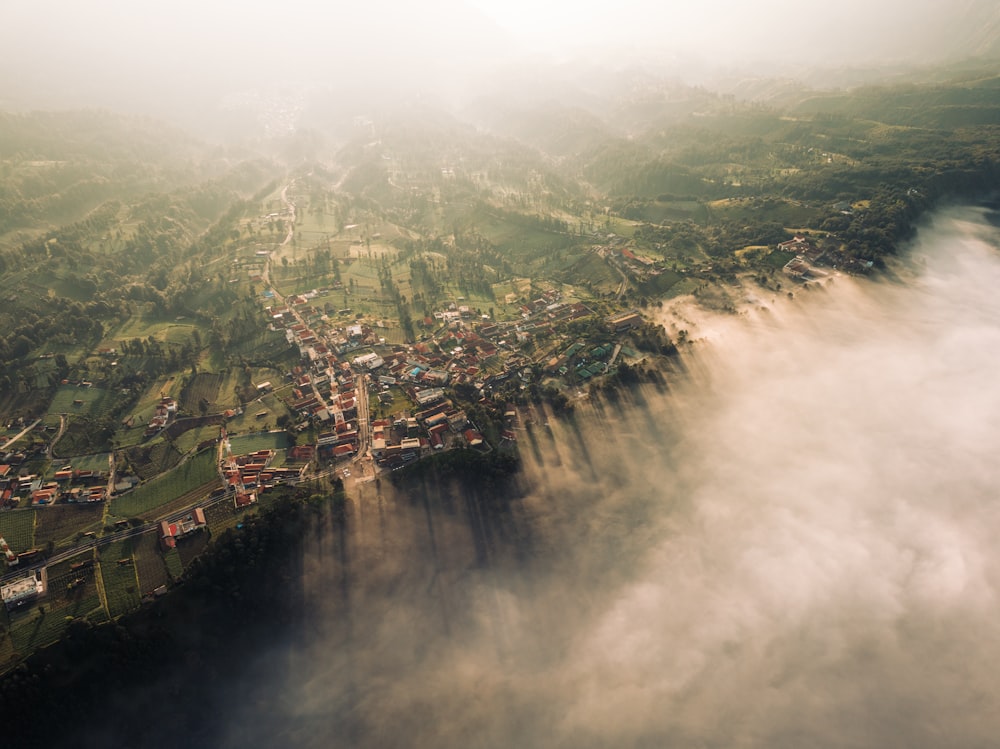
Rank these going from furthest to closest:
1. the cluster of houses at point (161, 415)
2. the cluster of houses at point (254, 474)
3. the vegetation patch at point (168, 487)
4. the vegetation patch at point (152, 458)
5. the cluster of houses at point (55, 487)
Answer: the cluster of houses at point (161, 415) → the vegetation patch at point (152, 458) → the cluster of houses at point (55, 487) → the cluster of houses at point (254, 474) → the vegetation patch at point (168, 487)

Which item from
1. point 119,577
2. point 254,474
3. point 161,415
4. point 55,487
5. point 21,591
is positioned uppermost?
point 161,415

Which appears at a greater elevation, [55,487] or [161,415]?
[161,415]

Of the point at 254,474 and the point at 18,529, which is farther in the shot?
the point at 254,474

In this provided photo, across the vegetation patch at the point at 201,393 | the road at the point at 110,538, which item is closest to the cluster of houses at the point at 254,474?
the road at the point at 110,538

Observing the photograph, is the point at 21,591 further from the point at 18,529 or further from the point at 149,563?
the point at 18,529

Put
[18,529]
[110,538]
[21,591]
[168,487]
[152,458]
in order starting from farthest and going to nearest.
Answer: [152,458] < [168,487] < [18,529] < [110,538] < [21,591]

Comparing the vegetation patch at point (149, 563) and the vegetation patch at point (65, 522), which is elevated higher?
the vegetation patch at point (65, 522)

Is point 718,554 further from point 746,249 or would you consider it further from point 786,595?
point 746,249

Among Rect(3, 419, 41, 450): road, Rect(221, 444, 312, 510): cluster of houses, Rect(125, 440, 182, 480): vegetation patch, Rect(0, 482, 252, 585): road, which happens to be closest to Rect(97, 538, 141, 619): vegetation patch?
Rect(0, 482, 252, 585): road

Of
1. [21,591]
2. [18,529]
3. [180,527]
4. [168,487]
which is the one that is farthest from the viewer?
[168,487]

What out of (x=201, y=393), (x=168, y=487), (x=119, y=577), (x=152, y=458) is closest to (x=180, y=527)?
(x=119, y=577)

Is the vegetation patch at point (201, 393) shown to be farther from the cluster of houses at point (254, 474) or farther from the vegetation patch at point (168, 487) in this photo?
the cluster of houses at point (254, 474)

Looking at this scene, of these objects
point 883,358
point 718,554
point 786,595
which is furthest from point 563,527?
point 883,358
